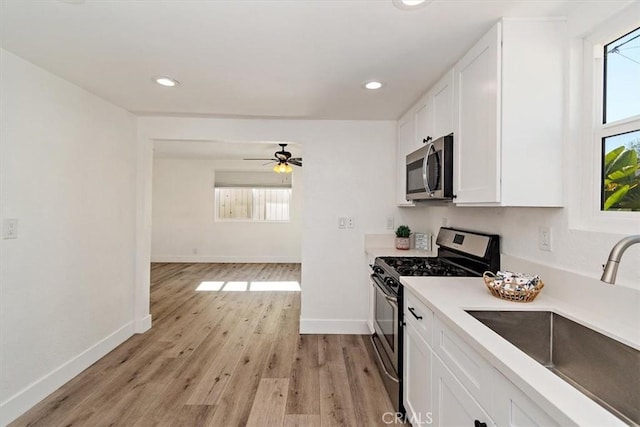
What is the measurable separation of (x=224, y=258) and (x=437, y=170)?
614cm

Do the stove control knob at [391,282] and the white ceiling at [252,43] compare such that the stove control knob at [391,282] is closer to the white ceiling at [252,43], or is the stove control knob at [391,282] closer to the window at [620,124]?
the window at [620,124]

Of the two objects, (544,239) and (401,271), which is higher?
(544,239)

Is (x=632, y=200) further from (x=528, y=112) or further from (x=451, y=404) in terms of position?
(x=451, y=404)

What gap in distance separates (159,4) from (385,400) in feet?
8.59

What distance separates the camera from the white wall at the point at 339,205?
325cm

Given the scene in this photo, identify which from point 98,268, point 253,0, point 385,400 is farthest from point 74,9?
point 385,400

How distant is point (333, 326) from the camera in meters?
3.25

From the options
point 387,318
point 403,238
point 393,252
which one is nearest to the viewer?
point 387,318

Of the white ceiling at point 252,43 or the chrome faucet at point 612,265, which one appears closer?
the chrome faucet at point 612,265

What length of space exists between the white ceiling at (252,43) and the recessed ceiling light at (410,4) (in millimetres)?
36

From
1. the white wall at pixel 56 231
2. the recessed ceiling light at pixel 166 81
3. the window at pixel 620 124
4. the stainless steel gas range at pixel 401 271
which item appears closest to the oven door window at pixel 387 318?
the stainless steel gas range at pixel 401 271

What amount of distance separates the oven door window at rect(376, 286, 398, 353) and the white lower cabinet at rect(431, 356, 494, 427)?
0.56 meters

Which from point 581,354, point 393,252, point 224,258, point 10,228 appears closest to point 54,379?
point 10,228

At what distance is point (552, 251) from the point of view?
152 centimetres
